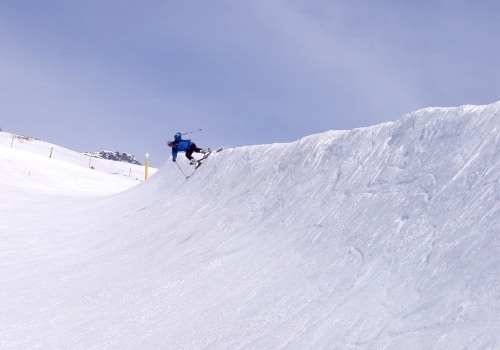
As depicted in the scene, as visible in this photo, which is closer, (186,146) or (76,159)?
(186,146)

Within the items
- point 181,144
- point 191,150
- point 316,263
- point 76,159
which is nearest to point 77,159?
point 76,159

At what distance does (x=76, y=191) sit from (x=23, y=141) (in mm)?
31062

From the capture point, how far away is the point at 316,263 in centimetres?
646

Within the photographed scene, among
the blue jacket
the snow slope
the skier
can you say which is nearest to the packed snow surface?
the skier

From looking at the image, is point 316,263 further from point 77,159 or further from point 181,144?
point 77,159

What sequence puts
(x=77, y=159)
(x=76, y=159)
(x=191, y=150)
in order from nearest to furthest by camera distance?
(x=191, y=150) < (x=76, y=159) < (x=77, y=159)

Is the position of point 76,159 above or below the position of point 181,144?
above

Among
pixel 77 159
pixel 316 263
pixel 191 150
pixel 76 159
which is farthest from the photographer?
pixel 77 159

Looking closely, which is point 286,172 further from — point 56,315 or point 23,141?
point 23,141

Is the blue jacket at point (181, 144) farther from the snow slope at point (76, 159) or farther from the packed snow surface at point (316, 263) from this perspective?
the snow slope at point (76, 159)

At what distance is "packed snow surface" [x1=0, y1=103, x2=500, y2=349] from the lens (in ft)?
15.4

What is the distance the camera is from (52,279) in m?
10.3

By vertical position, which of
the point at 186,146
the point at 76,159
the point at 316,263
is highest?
the point at 76,159

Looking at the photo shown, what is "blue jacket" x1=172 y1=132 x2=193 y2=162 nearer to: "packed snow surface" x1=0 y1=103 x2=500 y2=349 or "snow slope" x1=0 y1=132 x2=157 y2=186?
"packed snow surface" x1=0 y1=103 x2=500 y2=349
